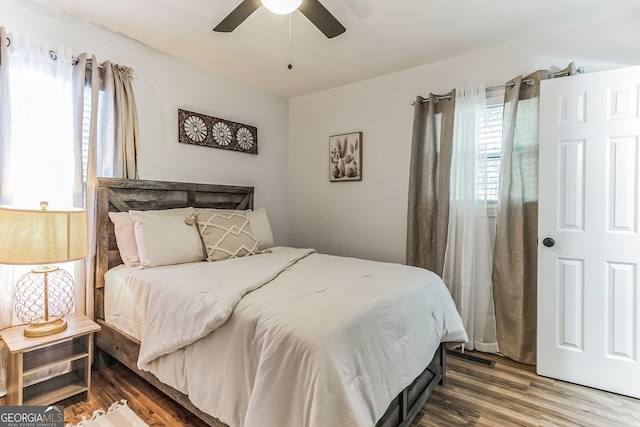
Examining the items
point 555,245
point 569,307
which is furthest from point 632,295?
point 555,245

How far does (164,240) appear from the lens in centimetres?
222

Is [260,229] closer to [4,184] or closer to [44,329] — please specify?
[44,329]

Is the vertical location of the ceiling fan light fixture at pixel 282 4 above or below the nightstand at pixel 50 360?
above

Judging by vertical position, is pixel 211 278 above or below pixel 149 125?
below

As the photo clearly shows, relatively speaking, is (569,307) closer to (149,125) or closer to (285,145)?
(285,145)

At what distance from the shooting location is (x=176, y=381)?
160cm

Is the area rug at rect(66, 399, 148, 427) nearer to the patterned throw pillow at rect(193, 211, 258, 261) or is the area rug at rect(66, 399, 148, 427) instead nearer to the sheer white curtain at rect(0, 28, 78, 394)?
the sheer white curtain at rect(0, 28, 78, 394)

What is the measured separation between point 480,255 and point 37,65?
3.43 metres

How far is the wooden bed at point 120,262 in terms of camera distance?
1.63 meters

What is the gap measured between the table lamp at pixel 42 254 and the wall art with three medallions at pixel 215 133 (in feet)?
4.39

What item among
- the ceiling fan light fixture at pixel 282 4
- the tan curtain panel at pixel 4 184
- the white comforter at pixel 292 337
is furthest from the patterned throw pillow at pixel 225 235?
the ceiling fan light fixture at pixel 282 4

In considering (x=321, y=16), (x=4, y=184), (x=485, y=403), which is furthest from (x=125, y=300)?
(x=485, y=403)

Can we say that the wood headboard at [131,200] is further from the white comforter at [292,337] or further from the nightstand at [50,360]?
the white comforter at [292,337]

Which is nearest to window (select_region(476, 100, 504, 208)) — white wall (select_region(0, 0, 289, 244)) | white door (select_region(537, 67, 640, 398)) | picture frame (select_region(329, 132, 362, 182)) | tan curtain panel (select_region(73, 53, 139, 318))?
white door (select_region(537, 67, 640, 398))
